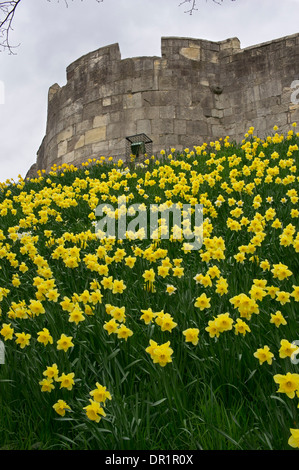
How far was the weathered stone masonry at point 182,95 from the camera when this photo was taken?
10.0 metres

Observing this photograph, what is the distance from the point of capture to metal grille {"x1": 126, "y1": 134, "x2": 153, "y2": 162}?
9.78 m

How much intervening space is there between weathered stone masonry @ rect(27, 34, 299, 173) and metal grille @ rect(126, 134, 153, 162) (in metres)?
0.17

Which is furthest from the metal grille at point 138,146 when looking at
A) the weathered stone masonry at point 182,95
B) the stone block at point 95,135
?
the stone block at point 95,135

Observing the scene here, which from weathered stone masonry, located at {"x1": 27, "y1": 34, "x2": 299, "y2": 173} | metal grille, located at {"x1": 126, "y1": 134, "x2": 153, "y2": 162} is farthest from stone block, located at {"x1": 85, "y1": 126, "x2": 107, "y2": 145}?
metal grille, located at {"x1": 126, "y1": 134, "x2": 153, "y2": 162}

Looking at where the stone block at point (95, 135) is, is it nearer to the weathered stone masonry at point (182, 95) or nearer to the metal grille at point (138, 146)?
the weathered stone masonry at point (182, 95)

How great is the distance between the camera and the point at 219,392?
187 centimetres

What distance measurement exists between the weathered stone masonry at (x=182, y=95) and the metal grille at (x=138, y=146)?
0.17 meters

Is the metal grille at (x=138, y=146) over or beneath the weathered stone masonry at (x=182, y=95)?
beneath

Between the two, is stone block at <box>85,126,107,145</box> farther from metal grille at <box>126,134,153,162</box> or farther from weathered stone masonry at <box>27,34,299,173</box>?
metal grille at <box>126,134,153,162</box>

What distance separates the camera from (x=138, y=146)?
9812mm

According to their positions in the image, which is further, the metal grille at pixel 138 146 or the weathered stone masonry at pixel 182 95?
the weathered stone masonry at pixel 182 95

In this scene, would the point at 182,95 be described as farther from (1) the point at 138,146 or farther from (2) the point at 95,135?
(2) the point at 95,135

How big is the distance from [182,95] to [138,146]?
1.75m

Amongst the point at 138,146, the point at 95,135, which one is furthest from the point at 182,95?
the point at 95,135
